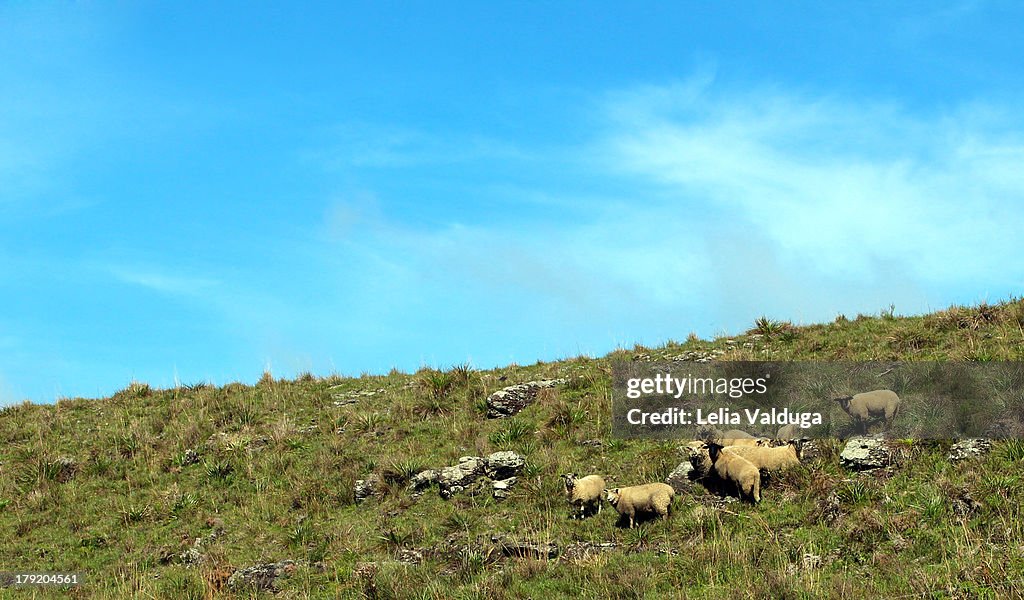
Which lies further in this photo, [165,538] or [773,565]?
[165,538]

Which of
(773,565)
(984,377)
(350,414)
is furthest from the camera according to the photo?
(350,414)

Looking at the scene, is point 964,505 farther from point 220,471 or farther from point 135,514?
point 135,514

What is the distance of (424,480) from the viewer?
17.6m

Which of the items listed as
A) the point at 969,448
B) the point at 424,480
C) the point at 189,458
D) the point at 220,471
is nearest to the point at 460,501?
the point at 424,480

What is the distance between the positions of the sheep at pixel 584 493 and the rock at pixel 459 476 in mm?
2596

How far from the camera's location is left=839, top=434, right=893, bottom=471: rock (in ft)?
48.6

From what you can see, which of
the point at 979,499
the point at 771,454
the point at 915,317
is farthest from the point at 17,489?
the point at 915,317

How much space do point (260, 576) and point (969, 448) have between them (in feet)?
41.3

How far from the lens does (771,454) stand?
1505 cm

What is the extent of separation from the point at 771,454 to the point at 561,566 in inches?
178

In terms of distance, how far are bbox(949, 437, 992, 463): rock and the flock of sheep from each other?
1616 millimetres

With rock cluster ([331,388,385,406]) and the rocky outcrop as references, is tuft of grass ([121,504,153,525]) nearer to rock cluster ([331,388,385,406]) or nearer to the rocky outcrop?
the rocky outcrop

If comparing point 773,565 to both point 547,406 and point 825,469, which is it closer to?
point 825,469

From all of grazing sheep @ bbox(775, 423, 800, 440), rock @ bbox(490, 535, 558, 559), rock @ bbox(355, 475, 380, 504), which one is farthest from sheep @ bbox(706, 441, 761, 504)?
rock @ bbox(355, 475, 380, 504)
